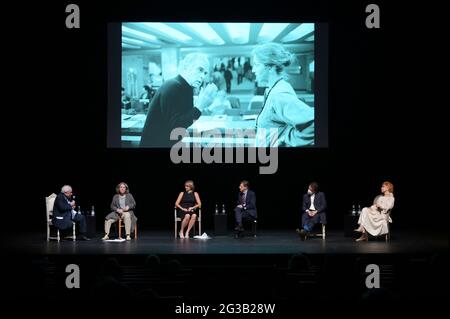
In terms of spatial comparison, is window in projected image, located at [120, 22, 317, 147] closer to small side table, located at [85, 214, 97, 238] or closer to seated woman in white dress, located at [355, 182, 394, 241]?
small side table, located at [85, 214, 97, 238]

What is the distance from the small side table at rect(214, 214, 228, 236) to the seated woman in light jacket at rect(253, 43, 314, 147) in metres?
1.31

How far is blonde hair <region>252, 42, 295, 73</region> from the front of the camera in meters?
11.2

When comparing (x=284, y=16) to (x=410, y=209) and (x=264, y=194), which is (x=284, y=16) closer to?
(x=264, y=194)

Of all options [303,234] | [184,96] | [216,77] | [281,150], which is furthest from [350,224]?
[184,96]

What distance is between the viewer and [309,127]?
1130cm

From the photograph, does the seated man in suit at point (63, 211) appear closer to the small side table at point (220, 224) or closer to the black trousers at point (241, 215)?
the small side table at point (220, 224)

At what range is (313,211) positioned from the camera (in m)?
10.1

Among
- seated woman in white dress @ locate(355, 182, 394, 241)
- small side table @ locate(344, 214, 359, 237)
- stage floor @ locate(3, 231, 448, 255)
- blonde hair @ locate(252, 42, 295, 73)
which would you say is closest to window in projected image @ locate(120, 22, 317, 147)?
blonde hair @ locate(252, 42, 295, 73)

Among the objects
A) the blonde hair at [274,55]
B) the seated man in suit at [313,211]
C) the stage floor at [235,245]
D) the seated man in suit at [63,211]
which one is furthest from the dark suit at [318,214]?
the seated man in suit at [63,211]

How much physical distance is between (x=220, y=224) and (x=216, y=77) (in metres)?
2.24

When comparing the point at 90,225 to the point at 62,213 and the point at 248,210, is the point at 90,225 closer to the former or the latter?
the point at 62,213

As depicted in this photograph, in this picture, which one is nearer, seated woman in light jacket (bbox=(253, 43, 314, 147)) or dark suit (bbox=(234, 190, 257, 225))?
dark suit (bbox=(234, 190, 257, 225))
